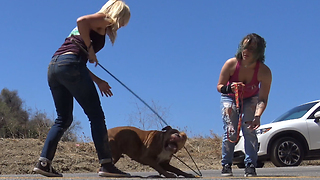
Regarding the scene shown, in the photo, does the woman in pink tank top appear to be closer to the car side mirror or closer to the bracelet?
the bracelet

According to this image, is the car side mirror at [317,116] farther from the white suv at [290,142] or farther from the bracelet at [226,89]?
the bracelet at [226,89]

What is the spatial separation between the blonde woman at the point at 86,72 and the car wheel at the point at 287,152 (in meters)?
6.26

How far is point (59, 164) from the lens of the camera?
7.97 meters

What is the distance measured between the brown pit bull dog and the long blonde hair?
5.09 feet

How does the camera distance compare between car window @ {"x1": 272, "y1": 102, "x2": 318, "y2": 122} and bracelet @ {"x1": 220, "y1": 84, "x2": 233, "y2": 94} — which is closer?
bracelet @ {"x1": 220, "y1": 84, "x2": 233, "y2": 94}

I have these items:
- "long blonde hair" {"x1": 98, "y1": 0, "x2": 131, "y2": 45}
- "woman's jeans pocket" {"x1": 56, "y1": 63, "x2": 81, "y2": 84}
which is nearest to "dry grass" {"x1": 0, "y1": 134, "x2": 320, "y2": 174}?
"woman's jeans pocket" {"x1": 56, "y1": 63, "x2": 81, "y2": 84}

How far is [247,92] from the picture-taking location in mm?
5516

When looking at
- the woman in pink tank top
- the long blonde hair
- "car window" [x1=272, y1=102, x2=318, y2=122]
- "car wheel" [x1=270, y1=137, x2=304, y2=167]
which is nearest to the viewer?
the long blonde hair

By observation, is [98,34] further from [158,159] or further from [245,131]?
[245,131]

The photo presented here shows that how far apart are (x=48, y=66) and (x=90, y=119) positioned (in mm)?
664

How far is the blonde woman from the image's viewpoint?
4145 mm

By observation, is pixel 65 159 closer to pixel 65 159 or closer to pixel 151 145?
pixel 65 159

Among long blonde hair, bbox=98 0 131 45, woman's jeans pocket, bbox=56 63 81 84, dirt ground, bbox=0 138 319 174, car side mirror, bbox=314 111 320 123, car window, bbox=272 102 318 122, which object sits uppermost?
long blonde hair, bbox=98 0 131 45

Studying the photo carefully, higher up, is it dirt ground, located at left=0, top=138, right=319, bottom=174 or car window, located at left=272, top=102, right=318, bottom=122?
car window, located at left=272, top=102, right=318, bottom=122
